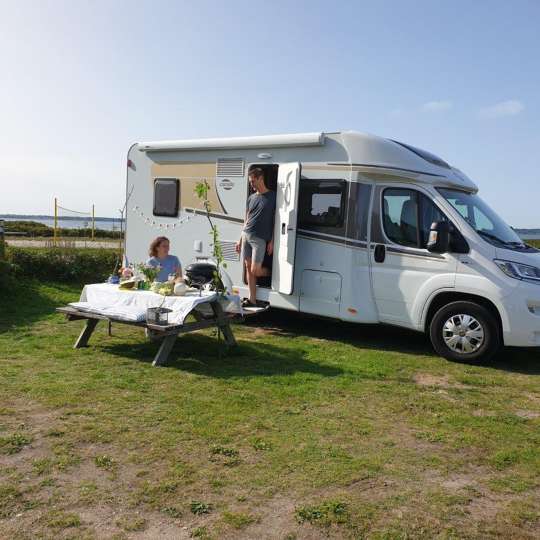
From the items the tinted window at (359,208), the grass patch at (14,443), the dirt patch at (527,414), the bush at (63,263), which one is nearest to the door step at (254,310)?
the tinted window at (359,208)

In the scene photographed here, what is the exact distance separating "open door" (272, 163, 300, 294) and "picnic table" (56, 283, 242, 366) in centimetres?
108

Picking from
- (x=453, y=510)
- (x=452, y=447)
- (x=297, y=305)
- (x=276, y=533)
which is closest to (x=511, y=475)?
(x=452, y=447)

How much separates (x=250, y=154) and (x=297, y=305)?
2222 millimetres

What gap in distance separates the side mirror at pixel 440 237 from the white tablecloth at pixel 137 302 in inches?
92.8

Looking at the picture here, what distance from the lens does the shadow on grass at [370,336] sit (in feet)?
22.5

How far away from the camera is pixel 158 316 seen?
583cm

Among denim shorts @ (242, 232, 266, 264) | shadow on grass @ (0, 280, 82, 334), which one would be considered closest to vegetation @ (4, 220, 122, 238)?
shadow on grass @ (0, 280, 82, 334)

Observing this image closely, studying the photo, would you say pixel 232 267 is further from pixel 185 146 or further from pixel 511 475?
pixel 511 475

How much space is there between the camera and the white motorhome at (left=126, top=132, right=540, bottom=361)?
641cm

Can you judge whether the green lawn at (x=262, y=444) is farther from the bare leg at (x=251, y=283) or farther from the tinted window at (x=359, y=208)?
the tinted window at (x=359, y=208)

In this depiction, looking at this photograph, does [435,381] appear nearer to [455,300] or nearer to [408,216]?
[455,300]

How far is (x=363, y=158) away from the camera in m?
7.13

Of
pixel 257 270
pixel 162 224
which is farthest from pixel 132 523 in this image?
pixel 162 224

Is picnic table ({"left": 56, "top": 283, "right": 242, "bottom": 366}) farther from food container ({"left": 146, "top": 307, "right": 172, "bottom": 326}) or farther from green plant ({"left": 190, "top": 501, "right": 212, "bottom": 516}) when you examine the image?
green plant ({"left": 190, "top": 501, "right": 212, "bottom": 516})
